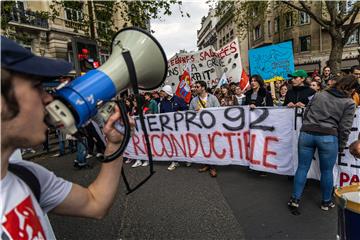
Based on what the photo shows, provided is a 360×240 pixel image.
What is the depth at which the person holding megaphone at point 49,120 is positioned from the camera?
0.80 meters

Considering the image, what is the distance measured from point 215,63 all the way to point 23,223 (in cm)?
803

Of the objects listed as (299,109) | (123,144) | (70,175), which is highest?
(123,144)

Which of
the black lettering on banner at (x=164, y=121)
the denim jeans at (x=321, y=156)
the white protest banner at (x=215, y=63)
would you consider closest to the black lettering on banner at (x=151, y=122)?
the black lettering on banner at (x=164, y=121)

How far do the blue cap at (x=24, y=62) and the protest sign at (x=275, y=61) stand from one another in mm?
9393

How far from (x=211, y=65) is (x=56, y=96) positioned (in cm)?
767

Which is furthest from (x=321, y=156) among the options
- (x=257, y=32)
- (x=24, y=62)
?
(x=257, y=32)

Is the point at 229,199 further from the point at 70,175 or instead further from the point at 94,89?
the point at 70,175

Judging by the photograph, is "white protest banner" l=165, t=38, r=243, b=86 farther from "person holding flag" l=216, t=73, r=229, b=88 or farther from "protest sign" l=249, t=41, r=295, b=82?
"protest sign" l=249, t=41, r=295, b=82

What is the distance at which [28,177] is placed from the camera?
3.15 feet

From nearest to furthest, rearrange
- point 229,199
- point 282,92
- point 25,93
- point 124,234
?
point 25,93, point 124,234, point 229,199, point 282,92

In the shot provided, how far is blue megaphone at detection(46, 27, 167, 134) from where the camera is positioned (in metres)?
1.00

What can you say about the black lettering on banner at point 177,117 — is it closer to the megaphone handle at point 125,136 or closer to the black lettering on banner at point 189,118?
the black lettering on banner at point 189,118

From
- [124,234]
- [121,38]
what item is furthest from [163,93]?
[121,38]

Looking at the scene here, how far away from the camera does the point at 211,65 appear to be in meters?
8.39
